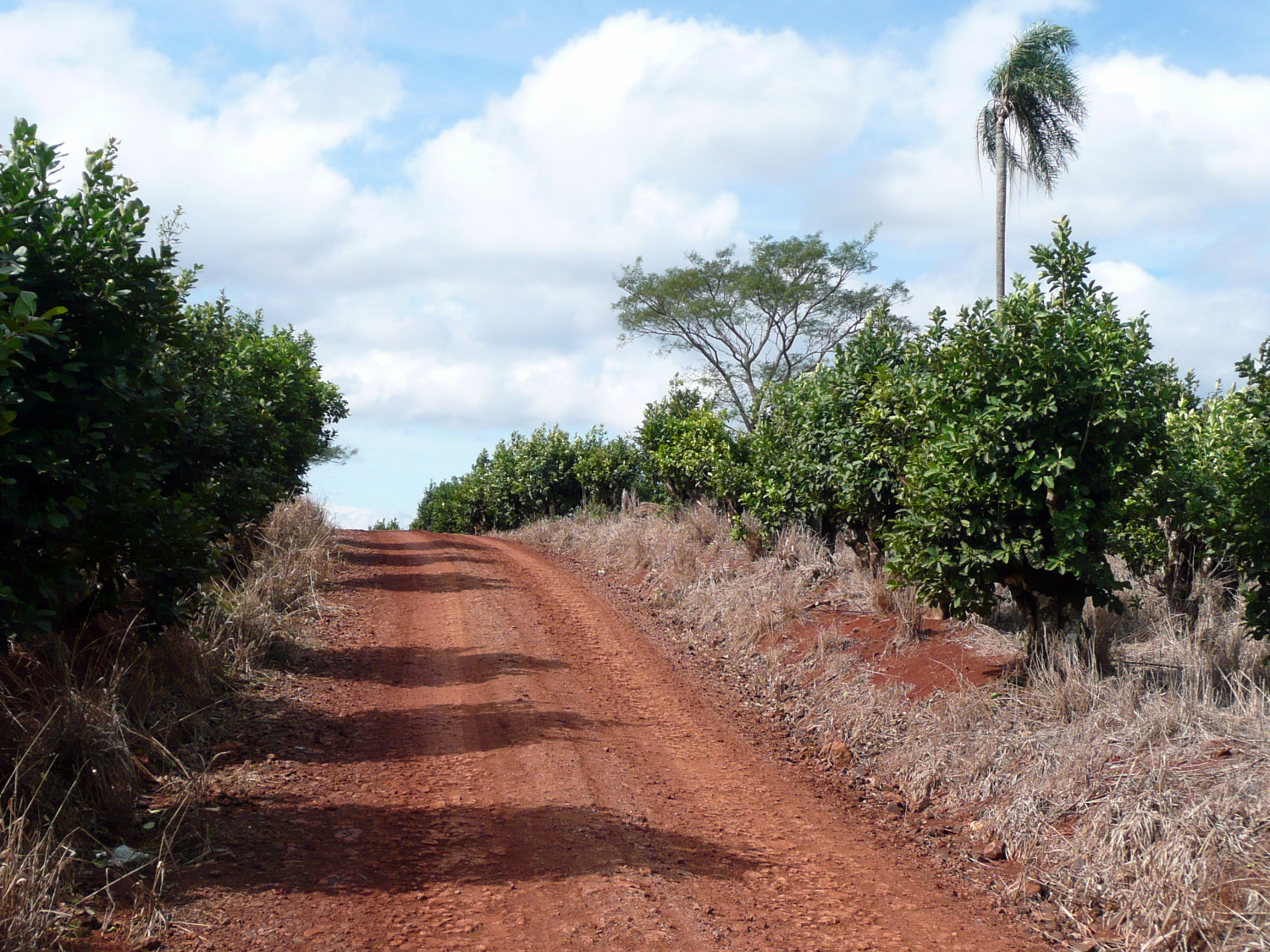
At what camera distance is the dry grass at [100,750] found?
164 inches

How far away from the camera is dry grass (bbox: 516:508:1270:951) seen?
4762 mm

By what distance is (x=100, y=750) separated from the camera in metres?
5.58

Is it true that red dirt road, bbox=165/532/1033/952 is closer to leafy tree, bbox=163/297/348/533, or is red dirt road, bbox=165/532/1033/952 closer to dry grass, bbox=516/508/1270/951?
dry grass, bbox=516/508/1270/951

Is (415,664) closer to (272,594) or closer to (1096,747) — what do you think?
(272,594)

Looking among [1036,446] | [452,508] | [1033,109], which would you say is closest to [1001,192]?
[1033,109]

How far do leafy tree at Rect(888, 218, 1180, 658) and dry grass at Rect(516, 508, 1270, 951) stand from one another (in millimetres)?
801

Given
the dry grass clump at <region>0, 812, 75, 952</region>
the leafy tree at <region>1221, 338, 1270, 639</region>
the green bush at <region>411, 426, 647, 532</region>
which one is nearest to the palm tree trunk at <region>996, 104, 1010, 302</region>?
the green bush at <region>411, 426, 647, 532</region>

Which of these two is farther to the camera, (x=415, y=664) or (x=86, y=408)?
(x=415, y=664)

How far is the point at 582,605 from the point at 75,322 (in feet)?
30.0

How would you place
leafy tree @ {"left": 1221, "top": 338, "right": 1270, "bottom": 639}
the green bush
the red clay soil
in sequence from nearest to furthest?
leafy tree @ {"left": 1221, "top": 338, "right": 1270, "bottom": 639} < the red clay soil < the green bush

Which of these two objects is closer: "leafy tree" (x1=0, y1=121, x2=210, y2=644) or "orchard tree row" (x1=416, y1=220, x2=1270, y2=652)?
"leafy tree" (x1=0, y1=121, x2=210, y2=644)

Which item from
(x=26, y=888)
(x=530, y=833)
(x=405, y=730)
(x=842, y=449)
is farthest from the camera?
(x=842, y=449)

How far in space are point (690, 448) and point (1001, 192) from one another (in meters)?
10.8

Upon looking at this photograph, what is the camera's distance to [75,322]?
219 inches
